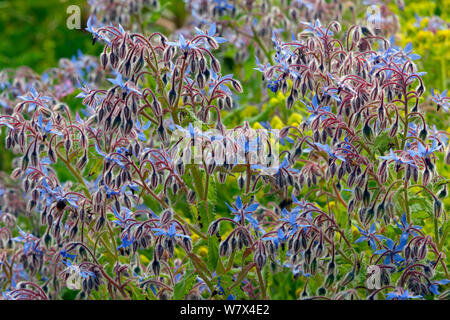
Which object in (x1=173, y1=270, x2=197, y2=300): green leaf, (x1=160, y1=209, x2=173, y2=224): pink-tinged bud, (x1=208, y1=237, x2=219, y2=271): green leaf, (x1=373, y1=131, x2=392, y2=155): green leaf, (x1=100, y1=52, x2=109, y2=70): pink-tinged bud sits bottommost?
(x1=173, y1=270, x2=197, y2=300): green leaf

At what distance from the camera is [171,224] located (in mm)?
2076

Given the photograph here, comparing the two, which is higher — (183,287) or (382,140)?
(382,140)

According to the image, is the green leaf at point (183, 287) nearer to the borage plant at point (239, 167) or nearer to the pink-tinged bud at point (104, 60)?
the borage plant at point (239, 167)

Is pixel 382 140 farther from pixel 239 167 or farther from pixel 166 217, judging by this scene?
pixel 166 217

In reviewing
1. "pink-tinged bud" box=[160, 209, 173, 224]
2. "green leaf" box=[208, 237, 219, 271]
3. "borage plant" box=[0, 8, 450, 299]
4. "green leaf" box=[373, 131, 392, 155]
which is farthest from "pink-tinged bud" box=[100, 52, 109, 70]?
"green leaf" box=[373, 131, 392, 155]

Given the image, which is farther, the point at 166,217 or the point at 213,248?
the point at 213,248

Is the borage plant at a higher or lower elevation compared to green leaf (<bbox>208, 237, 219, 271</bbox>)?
higher

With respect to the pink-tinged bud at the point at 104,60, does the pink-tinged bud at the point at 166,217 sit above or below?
below

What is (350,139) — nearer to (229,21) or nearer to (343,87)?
(343,87)

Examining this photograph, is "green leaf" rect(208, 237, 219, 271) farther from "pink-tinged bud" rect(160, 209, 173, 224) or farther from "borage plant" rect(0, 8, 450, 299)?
"pink-tinged bud" rect(160, 209, 173, 224)

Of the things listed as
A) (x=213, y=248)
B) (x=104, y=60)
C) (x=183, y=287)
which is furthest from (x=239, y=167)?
(x=104, y=60)

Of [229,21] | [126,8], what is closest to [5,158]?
[126,8]

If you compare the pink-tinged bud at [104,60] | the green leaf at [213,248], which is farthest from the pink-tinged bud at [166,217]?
the pink-tinged bud at [104,60]

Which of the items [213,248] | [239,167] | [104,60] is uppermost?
[104,60]
